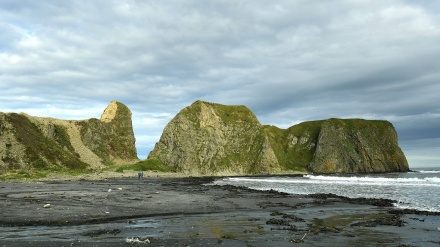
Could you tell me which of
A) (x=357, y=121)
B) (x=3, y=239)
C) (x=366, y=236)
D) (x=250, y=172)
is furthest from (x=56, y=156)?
(x=357, y=121)

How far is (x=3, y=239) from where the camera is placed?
41.0 ft

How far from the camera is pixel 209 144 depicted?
397ft

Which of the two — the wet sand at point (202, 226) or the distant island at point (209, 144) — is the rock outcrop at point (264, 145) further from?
the wet sand at point (202, 226)

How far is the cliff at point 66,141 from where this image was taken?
255 feet

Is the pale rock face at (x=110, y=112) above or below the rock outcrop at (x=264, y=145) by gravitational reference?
above

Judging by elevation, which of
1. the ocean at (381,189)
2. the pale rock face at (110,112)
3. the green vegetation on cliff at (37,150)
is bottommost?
the ocean at (381,189)

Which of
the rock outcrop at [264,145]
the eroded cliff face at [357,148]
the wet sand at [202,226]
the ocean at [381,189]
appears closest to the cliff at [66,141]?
the rock outcrop at [264,145]

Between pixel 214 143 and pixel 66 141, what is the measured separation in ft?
164

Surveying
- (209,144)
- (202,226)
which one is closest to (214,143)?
(209,144)

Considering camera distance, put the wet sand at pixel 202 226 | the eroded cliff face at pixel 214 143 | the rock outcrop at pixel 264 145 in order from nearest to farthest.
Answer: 1. the wet sand at pixel 202 226
2. the eroded cliff face at pixel 214 143
3. the rock outcrop at pixel 264 145

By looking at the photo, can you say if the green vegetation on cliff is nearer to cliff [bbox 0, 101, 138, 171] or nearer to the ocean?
cliff [bbox 0, 101, 138, 171]

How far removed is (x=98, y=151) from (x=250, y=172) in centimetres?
5526

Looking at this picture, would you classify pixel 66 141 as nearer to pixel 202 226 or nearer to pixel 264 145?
pixel 264 145

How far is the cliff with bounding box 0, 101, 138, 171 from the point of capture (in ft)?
255
